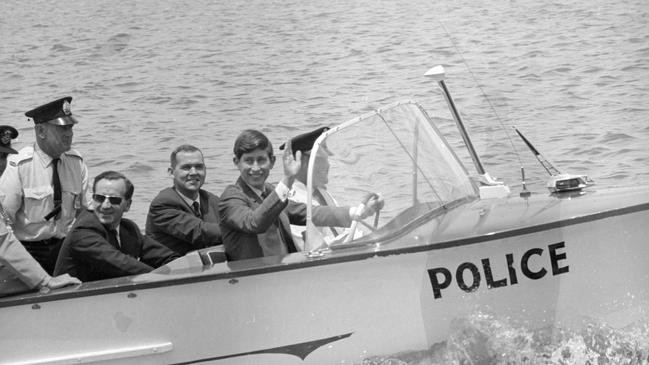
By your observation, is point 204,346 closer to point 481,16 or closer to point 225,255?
point 225,255

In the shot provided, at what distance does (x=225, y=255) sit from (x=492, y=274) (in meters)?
1.43

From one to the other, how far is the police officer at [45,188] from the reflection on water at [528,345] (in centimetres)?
218

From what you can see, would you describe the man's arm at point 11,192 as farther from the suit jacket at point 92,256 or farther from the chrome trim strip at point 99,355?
the chrome trim strip at point 99,355

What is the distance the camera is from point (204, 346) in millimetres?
5859

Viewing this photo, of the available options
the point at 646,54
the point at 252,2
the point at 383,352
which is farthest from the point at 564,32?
the point at 383,352

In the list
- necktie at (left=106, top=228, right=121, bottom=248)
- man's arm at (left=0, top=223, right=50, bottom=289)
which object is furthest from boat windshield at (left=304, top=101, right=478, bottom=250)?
man's arm at (left=0, top=223, right=50, bottom=289)

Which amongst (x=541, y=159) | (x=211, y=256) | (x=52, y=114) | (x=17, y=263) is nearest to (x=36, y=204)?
(x=52, y=114)

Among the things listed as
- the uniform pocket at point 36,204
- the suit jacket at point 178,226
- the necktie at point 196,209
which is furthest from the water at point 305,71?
the uniform pocket at point 36,204

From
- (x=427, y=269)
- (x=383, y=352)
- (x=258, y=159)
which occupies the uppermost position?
(x=258, y=159)

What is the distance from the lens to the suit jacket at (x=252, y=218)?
582 cm

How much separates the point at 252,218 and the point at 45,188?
1642mm

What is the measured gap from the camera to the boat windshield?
5.90m

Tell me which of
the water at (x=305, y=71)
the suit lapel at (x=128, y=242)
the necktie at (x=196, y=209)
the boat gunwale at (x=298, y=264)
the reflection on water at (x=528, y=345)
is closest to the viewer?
the boat gunwale at (x=298, y=264)

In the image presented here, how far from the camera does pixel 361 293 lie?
225 inches
